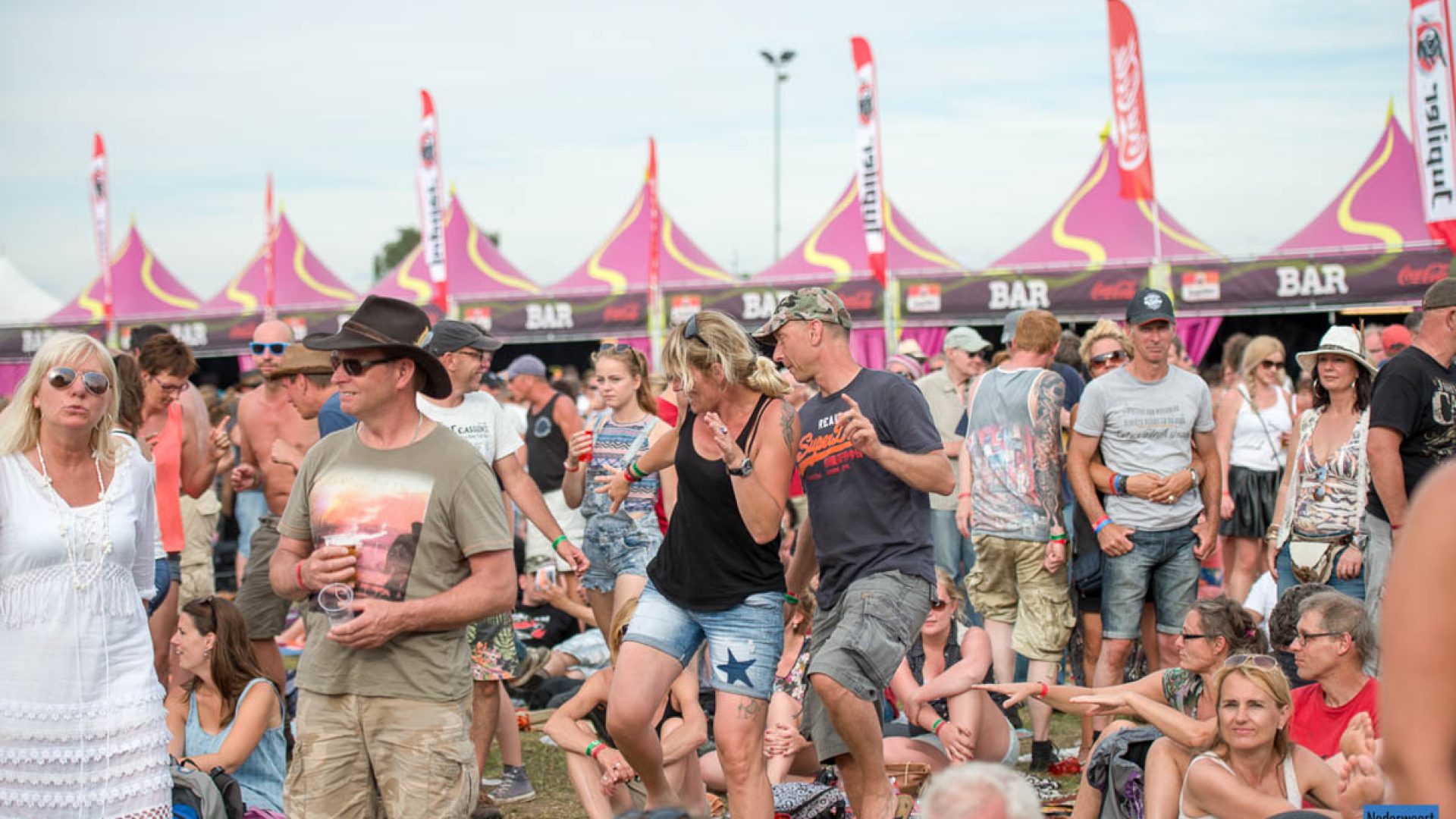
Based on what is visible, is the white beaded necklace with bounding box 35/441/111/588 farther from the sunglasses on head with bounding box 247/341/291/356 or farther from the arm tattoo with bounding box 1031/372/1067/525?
the arm tattoo with bounding box 1031/372/1067/525

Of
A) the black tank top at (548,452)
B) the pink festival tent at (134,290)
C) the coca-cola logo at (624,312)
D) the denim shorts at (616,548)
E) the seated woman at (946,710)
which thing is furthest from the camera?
the pink festival tent at (134,290)

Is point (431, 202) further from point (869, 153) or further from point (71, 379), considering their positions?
point (71, 379)

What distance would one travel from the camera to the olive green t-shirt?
3.72 meters

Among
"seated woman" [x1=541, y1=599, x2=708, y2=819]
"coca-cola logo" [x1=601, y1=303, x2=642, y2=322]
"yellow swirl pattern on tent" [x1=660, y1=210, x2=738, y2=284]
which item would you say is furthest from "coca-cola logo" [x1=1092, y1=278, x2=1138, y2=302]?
"seated woman" [x1=541, y1=599, x2=708, y2=819]

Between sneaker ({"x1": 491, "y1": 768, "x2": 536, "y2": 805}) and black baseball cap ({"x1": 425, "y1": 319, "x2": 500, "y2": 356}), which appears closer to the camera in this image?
black baseball cap ({"x1": 425, "y1": 319, "x2": 500, "y2": 356})

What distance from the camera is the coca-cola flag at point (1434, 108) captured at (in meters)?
14.0

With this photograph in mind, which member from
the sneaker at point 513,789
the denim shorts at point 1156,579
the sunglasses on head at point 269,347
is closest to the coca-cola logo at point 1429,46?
the denim shorts at point 1156,579

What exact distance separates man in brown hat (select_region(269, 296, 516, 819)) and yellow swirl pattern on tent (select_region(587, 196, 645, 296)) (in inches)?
746

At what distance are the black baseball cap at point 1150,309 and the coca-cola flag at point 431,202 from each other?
18.2m

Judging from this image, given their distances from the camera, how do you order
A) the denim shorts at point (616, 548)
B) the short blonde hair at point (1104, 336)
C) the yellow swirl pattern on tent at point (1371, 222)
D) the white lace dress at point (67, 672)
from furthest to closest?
the yellow swirl pattern on tent at point (1371, 222)
the short blonde hair at point (1104, 336)
the denim shorts at point (616, 548)
the white lace dress at point (67, 672)

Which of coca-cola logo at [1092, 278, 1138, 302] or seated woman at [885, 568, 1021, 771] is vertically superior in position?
coca-cola logo at [1092, 278, 1138, 302]

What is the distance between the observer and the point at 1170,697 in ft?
17.0

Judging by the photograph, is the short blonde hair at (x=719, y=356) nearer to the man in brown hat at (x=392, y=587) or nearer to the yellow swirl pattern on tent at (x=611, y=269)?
the man in brown hat at (x=392, y=587)

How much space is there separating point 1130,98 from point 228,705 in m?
15.1
